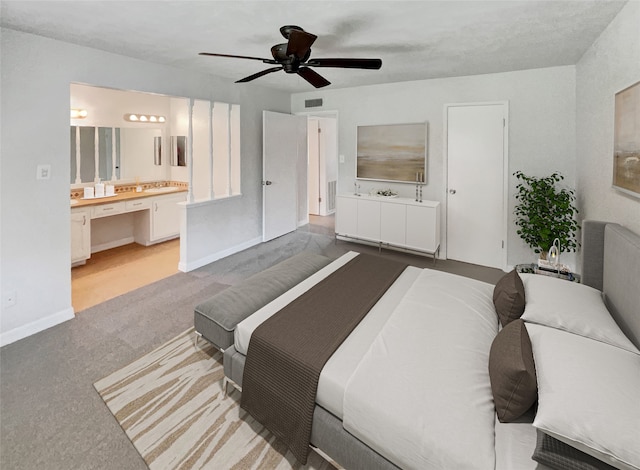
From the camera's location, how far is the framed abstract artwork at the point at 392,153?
15.4 ft

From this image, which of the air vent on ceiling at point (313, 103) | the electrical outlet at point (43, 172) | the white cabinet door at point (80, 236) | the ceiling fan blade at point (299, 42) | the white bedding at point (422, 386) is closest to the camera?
the white bedding at point (422, 386)

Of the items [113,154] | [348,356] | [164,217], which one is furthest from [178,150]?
[348,356]

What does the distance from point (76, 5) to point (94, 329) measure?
2.46m

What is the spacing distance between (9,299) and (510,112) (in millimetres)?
5366

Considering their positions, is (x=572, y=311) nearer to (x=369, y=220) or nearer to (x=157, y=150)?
(x=369, y=220)

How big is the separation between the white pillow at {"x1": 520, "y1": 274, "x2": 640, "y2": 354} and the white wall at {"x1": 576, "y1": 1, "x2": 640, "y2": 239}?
0.57 meters

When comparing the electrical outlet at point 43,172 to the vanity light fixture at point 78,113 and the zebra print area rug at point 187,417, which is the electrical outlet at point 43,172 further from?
the vanity light fixture at point 78,113

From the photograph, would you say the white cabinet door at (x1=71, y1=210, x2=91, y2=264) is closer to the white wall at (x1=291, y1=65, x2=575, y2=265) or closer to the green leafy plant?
the white wall at (x1=291, y1=65, x2=575, y2=265)

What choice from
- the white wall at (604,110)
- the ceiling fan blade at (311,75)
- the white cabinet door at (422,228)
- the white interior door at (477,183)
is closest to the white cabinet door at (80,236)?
the ceiling fan blade at (311,75)

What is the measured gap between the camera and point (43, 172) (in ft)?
9.25

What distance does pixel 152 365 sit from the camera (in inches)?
93.7

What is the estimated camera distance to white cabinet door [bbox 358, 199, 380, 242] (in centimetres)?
487

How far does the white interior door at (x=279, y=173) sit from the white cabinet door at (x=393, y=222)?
181 cm

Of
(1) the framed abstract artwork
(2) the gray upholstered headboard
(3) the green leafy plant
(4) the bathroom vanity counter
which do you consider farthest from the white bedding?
(4) the bathroom vanity counter
